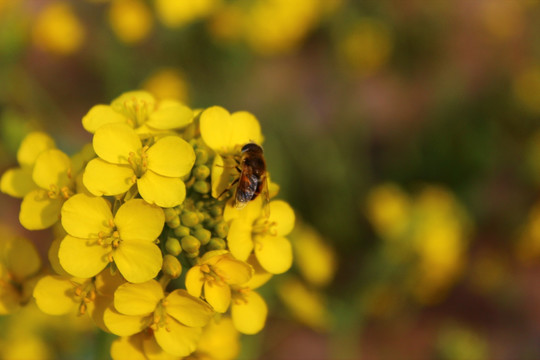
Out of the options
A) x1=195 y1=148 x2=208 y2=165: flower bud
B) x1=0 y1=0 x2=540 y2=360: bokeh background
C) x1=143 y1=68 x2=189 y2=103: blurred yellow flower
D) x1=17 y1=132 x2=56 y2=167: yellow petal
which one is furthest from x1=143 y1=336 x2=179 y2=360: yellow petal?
x1=143 y1=68 x2=189 y2=103: blurred yellow flower

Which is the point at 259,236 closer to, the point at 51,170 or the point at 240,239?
the point at 240,239

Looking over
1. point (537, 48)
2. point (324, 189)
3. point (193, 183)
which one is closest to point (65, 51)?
point (324, 189)

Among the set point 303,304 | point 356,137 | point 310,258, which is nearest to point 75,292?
point 303,304

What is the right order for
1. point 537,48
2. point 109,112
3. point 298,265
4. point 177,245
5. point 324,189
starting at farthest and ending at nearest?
point 537,48 < point 324,189 < point 298,265 < point 109,112 < point 177,245

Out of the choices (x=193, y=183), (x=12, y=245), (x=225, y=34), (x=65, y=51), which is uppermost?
(x=225, y=34)

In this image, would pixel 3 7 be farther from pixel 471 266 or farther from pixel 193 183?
pixel 471 266

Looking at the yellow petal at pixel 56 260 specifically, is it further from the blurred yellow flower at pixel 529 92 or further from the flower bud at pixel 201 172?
the blurred yellow flower at pixel 529 92
